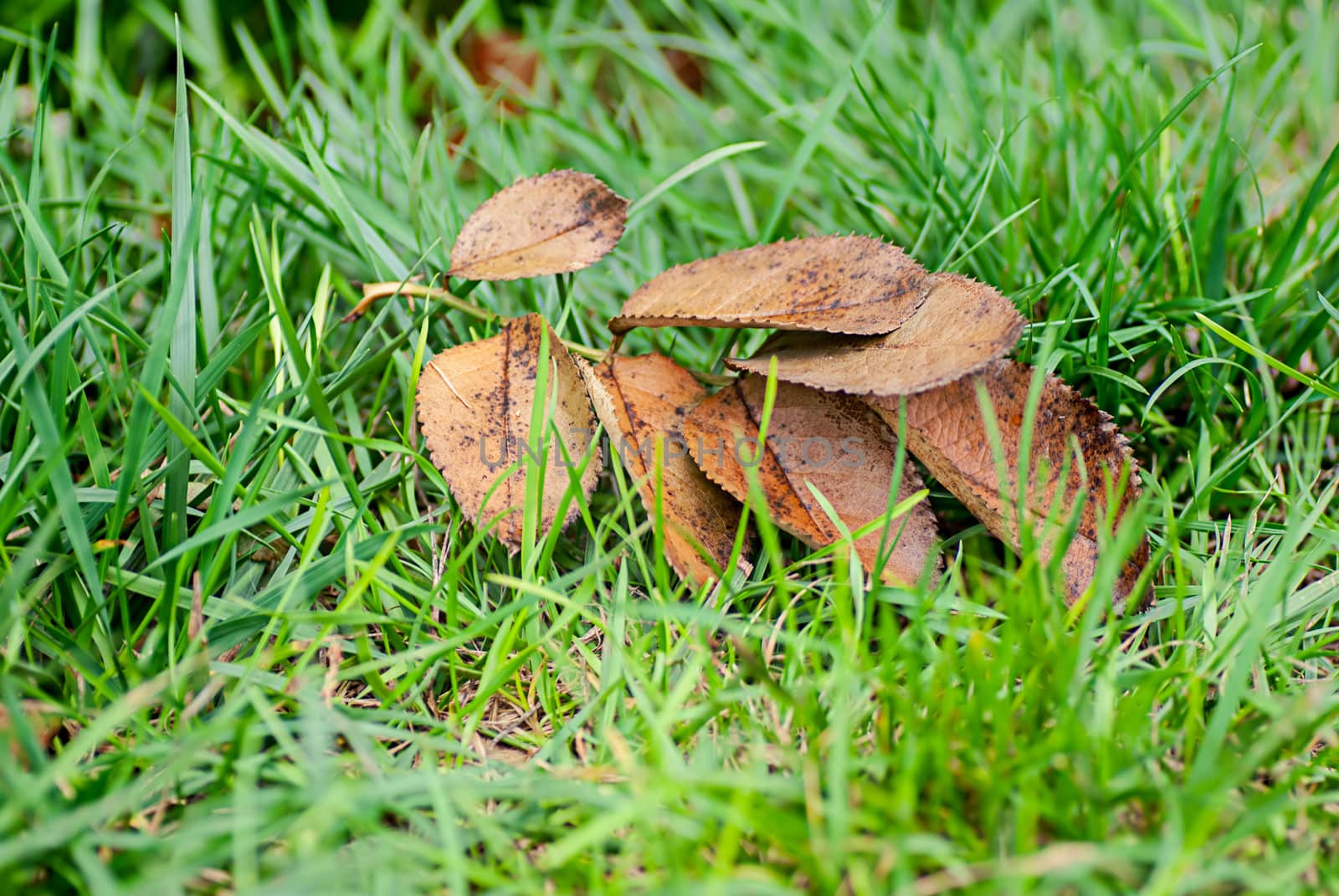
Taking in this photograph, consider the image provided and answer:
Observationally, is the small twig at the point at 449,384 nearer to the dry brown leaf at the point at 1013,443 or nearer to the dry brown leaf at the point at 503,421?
the dry brown leaf at the point at 503,421

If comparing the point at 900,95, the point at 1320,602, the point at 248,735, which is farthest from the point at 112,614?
the point at 900,95

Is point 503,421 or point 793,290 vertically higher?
point 793,290

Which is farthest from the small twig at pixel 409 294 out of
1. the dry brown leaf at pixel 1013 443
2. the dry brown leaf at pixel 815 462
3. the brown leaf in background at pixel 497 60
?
the brown leaf in background at pixel 497 60

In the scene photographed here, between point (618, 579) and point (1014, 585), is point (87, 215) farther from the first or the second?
point (1014, 585)

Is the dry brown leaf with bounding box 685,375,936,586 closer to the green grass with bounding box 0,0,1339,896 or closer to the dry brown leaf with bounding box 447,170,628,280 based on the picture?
the green grass with bounding box 0,0,1339,896

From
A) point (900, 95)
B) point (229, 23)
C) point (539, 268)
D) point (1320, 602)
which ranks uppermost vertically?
point (229, 23)

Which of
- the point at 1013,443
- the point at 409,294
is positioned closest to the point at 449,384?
the point at 409,294

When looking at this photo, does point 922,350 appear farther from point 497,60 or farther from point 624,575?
point 497,60
